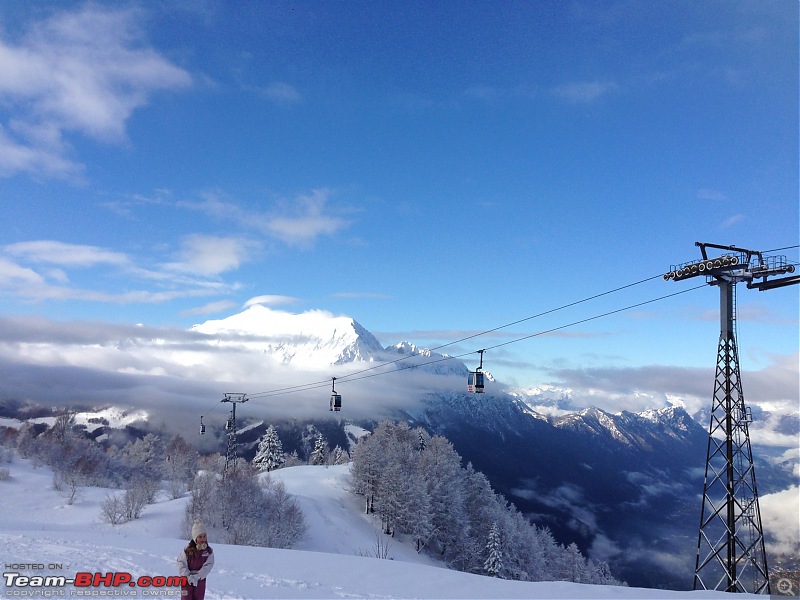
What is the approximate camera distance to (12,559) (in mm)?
15633

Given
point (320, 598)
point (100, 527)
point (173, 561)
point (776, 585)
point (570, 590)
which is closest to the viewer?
point (320, 598)

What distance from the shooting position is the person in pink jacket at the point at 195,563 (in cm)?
1041

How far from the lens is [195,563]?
10.5 meters

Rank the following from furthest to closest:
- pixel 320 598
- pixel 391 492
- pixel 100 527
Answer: pixel 391 492 < pixel 100 527 < pixel 320 598

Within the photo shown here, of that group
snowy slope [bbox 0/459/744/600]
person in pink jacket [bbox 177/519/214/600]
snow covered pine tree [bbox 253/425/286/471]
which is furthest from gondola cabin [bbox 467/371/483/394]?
snow covered pine tree [bbox 253/425/286/471]

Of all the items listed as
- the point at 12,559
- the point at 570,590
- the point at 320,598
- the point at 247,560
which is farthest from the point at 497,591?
the point at 12,559

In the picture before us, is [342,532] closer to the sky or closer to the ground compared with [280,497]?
closer to the ground

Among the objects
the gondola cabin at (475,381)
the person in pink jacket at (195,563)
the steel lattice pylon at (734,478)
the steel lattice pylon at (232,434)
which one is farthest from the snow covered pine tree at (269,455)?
the person in pink jacket at (195,563)

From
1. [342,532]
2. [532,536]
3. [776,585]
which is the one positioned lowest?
Answer: [532,536]

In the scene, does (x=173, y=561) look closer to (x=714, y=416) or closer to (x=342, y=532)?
(x=714, y=416)

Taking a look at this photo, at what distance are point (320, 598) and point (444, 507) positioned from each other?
62311 mm

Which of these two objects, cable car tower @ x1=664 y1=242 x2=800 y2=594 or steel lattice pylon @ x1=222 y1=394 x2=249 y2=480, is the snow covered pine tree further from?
cable car tower @ x1=664 y1=242 x2=800 y2=594

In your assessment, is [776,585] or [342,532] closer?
[776,585]

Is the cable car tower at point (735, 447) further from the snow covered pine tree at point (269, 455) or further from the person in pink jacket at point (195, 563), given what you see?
the snow covered pine tree at point (269, 455)
